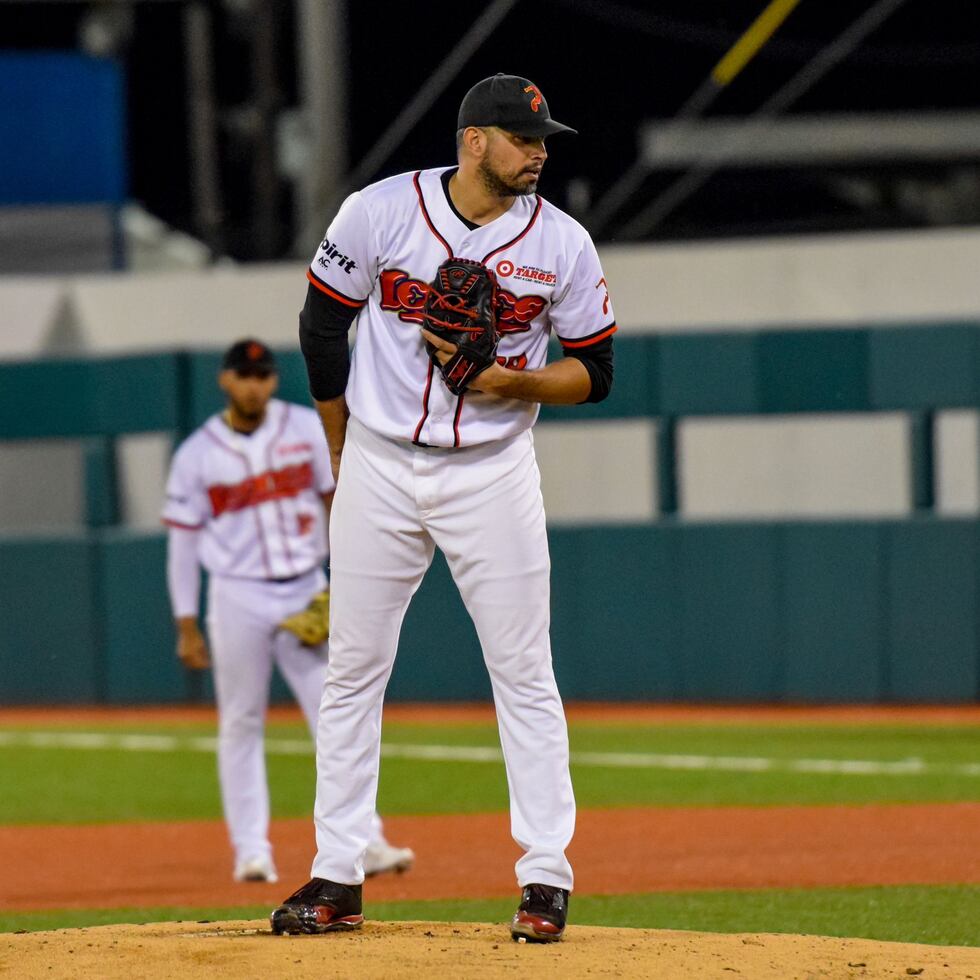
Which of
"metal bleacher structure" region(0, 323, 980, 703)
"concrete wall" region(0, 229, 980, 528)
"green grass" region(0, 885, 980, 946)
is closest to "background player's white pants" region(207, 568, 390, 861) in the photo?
"green grass" region(0, 885, 980, 946)

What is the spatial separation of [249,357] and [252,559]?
2.54ft

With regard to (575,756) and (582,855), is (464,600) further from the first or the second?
(575,756)

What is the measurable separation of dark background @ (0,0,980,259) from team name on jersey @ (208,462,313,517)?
12.0 m

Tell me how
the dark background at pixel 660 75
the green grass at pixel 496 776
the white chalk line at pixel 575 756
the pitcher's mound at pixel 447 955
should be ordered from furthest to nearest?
the dark background at pixel 660 75 → the white chalk line at pixel 575 756 → the green grass at pixel 496 776 → the pitcher's mound at pixel 447 955

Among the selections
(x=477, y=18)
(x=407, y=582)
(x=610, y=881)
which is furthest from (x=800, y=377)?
(x=477, y=18)

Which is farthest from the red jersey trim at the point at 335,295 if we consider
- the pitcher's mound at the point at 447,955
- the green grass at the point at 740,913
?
the green grass at the point at 740,913

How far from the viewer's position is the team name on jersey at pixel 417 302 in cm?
457

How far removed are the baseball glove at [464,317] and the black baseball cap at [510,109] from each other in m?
0.34

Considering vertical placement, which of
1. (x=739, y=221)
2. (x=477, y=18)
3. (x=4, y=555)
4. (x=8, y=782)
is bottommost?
(x=8, y=782)

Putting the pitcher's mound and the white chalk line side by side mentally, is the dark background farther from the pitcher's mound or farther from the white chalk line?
the pitcher's mound

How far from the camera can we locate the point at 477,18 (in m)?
22.0

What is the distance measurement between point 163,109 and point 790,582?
63.1ft

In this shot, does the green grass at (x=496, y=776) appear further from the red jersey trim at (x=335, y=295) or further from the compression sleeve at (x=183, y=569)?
the red jersey trim at (x=335, y=295)

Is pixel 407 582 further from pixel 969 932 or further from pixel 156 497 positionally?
pixel 156 497
